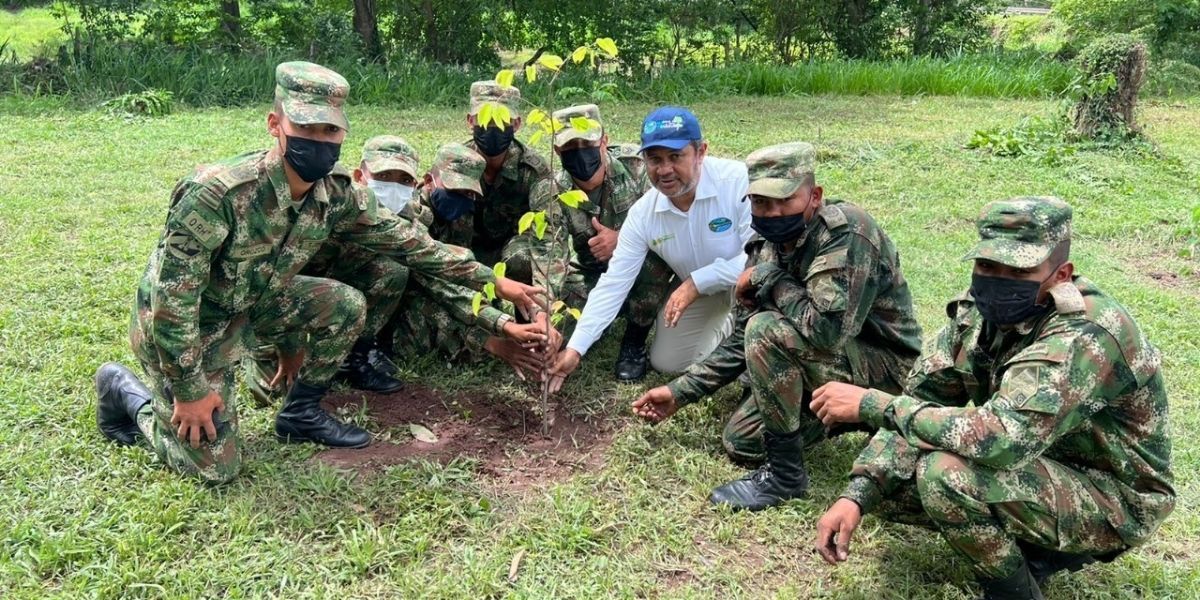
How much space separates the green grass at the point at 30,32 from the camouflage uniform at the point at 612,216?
10463 mm

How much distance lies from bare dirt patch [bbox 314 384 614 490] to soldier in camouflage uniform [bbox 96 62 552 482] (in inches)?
7.1

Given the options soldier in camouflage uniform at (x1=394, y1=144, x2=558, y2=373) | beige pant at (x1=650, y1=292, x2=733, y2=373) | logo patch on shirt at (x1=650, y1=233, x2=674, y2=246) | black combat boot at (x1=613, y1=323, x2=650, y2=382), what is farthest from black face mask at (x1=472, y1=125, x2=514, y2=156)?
beige pant at (x1=650, y1=292, x2=733, y2=373)

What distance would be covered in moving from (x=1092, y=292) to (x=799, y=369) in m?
1.05

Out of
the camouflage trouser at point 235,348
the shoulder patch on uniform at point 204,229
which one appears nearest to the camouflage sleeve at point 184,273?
the shoulder patch on uniform at point 204,229

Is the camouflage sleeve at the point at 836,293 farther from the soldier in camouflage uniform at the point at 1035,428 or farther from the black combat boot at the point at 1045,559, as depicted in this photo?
the black combat boot at the point at 1045,559

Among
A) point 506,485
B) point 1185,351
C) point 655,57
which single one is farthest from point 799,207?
point 655,57

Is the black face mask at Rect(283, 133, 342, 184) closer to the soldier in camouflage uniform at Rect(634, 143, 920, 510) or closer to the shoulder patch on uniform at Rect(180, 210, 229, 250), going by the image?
the shoulder patch on uniform at Rect(180, 210, 229, 250)

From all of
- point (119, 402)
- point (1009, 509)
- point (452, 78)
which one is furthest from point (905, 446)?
point (452, 78)

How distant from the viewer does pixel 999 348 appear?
2857mm

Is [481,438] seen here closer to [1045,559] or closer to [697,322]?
[697,322]

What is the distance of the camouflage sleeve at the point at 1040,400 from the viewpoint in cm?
252

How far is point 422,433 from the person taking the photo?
404 cm

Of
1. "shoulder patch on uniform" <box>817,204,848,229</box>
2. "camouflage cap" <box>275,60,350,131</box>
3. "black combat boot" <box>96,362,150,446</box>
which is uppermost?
"camouflage cap" <box>275,60,350,131</box>

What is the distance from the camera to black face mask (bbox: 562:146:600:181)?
15.4 feet
